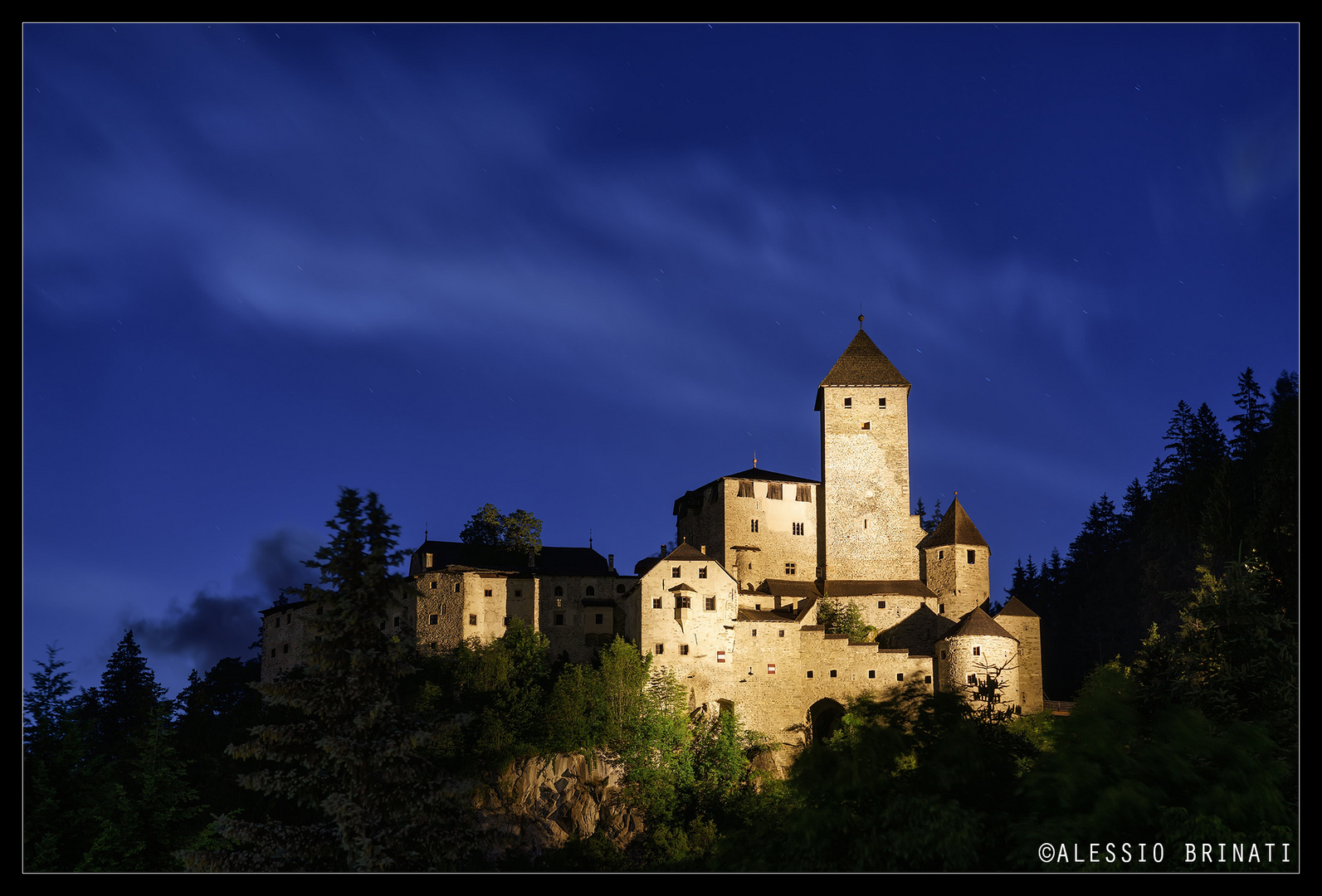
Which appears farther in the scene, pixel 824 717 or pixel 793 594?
pixel 793 594

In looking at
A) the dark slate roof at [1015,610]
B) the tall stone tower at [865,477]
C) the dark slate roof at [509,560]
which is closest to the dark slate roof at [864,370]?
the tall stone tower at [865,477]

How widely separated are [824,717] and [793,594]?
7229mm

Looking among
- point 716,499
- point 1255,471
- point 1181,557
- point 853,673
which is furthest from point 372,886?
point 1181,557

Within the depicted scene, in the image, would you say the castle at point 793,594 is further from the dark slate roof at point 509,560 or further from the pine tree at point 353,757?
the pine tree at point 353,757

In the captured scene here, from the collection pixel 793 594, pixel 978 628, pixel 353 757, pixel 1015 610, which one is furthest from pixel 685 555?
pixel 353 757

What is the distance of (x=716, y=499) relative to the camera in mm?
61969

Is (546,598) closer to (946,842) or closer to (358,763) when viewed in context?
(358,763)

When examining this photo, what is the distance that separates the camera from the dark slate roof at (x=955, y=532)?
2355 inches

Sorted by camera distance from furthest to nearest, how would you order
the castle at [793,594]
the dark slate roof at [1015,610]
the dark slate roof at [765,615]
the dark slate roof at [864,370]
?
the dark slate roof at [864,370] < the dark slate roof at [1015,610] < the dark slate roof at [765,615] < the castle at [793,594]

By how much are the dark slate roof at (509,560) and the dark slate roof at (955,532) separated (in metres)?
18.6

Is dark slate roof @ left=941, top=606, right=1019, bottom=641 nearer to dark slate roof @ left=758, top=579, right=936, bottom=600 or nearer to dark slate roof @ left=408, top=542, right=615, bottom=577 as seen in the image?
dark slate roof @ left=758, top=579, right=936, bottom=600

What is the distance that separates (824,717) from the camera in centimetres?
5375

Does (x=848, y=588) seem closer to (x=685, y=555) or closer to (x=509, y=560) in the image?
(x=685, y=555)

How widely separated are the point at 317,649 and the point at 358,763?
2.59 metres
